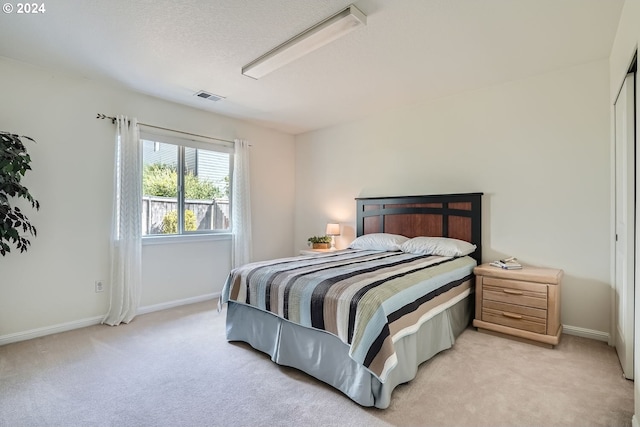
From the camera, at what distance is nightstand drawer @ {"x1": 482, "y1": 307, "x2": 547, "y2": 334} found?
2.66m

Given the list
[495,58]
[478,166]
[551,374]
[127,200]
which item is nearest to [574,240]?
[478,166]

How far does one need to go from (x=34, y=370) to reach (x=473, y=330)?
367 cm

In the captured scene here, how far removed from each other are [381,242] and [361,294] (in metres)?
1.93

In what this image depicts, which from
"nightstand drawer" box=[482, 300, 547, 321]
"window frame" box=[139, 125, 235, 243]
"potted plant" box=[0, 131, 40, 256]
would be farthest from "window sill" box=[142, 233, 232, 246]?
"nightstand drawer" box=[482, 300, 547, 321]

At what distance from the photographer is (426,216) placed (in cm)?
386

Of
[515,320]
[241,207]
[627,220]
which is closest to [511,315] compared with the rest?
[515,320]

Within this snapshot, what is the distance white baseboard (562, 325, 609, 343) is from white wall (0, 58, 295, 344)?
4188 mm

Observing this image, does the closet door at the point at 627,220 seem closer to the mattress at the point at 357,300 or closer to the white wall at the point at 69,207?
the mattress at the point at 357,300

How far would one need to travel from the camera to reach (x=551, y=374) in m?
2.21

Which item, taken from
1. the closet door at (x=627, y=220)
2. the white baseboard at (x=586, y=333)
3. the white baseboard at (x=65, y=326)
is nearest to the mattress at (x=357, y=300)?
the white baseboard at (x=586, y=333)

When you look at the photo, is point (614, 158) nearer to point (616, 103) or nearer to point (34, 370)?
point (616, 103)

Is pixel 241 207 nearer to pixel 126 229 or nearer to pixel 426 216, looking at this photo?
pixel 126 229

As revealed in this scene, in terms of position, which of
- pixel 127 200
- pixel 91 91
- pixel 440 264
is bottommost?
pixel 440 264

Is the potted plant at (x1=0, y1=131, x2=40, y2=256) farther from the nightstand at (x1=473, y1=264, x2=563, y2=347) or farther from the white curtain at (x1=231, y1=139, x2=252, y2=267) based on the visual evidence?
the nightstand at (x1=473, y1=264, x2=563, y2=347)
